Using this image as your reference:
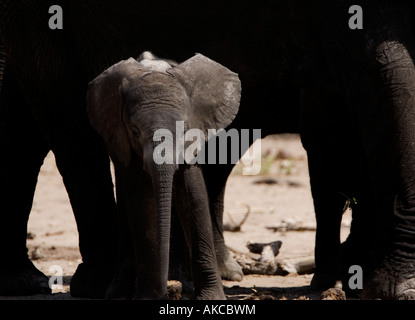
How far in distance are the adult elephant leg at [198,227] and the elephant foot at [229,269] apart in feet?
4.57

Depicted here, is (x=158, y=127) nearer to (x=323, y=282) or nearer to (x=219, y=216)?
(x=323, y=282)

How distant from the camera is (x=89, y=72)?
656cm

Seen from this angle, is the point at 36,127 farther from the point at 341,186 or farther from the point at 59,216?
the point at 59,216

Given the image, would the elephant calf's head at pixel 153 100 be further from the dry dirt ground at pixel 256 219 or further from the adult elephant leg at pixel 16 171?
Result: the adult elephant leg at pixel 16 171

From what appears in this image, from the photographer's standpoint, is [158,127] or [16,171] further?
[16,171]

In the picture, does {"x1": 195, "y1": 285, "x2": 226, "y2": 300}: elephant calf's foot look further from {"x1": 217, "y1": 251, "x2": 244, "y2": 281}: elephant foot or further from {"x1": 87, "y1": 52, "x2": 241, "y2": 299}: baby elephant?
{"x1": 217, "y1": 251, "x2": 244, "y2": 281}: elephant foot

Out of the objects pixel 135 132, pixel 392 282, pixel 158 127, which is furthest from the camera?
pixel 392 282

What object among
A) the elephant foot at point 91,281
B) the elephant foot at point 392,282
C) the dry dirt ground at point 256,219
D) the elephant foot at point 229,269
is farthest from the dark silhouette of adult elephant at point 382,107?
the elephant foot at point 91,281

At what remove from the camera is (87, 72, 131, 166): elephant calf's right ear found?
561 centimetres

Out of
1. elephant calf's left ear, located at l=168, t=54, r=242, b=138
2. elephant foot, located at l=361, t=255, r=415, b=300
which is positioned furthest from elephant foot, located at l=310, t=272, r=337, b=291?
elephant calf's left ear, located at l=168, t=54, r=242, b=138

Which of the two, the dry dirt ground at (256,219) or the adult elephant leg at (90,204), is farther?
the dry dirt ground at (256,219)

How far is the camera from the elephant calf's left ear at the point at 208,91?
560 centimetres

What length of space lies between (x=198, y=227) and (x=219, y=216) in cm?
172

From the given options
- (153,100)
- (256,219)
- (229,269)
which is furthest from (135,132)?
(256,219)
